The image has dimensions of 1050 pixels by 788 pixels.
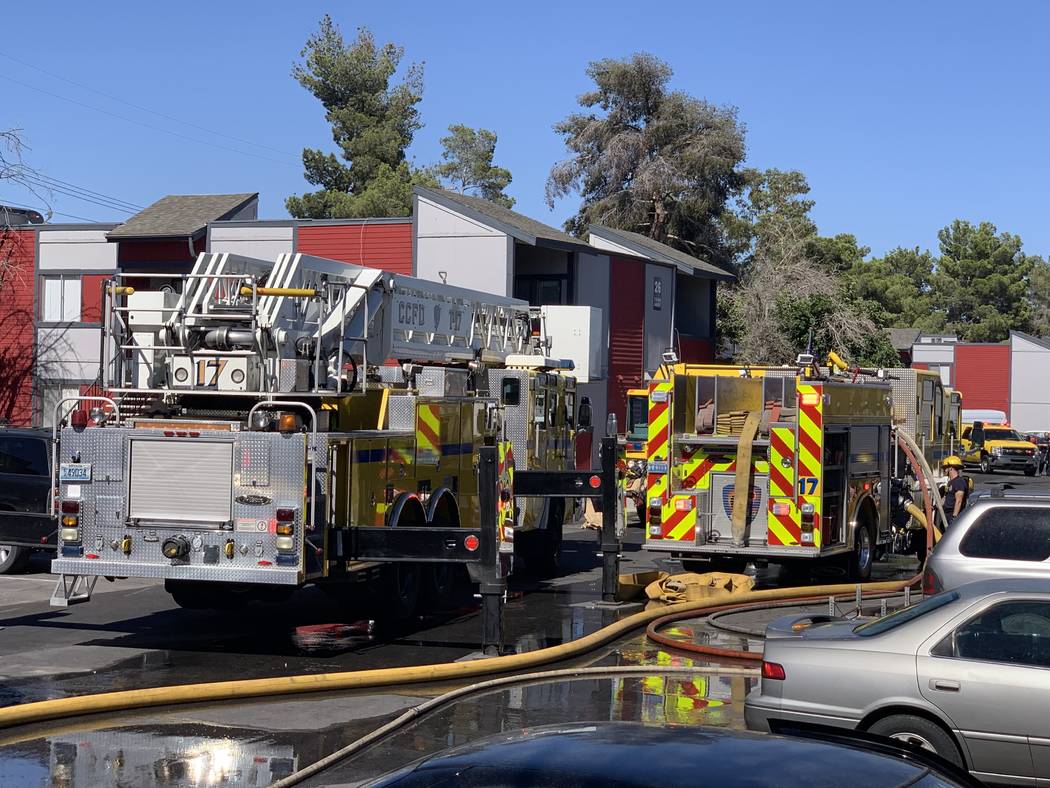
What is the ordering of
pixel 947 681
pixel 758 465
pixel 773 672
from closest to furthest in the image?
pixel 947 681 → pixel 773 672 → pixel 758 465

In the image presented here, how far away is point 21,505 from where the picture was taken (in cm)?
1734

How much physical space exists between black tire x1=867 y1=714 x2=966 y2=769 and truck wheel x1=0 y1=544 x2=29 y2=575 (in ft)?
42.4

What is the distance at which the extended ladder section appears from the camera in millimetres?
11953

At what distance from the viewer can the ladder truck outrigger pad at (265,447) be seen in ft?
36.8

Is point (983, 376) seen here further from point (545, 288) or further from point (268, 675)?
point (268, 675)

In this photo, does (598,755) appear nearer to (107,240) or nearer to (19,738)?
(19,738)

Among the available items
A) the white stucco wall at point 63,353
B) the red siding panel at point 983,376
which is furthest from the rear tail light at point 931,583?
the red siding panel at point 983,376

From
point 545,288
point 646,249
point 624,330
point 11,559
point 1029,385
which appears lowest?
point 11,559

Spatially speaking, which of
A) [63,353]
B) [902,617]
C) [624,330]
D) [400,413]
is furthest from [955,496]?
[63,353]

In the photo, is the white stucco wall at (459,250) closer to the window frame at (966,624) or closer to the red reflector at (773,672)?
the red reflector at (773,672)

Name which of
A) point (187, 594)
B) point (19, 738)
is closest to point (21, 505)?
point (187, 594)

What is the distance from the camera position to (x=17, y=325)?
33.7 meters

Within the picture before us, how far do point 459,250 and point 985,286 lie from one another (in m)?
76.3

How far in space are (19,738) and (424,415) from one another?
583cm
